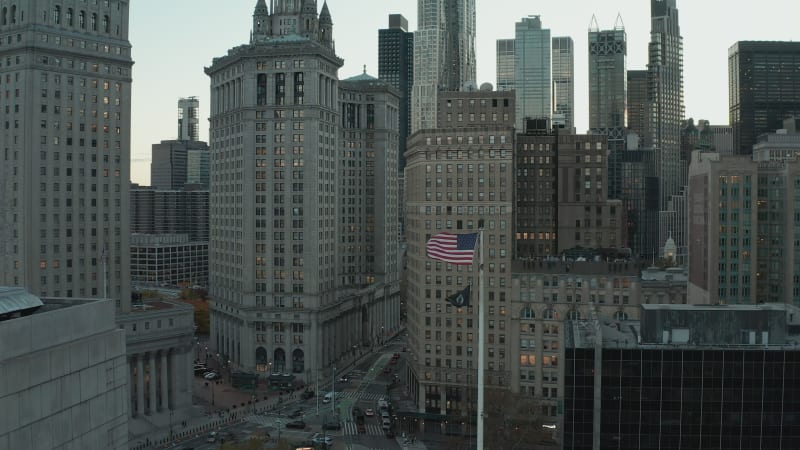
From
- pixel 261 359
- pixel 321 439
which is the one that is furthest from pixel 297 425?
pixel 261 359

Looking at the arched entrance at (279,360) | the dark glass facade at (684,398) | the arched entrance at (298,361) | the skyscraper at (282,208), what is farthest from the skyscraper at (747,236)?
the arched entrance at (279,360)

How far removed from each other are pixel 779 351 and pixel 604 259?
6109 centimetres

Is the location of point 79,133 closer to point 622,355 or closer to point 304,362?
point 304,362

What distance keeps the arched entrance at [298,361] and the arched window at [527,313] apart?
56.1 metres

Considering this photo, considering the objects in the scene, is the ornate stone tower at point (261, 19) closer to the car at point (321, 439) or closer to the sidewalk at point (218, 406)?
the sidewalk at point (218, 406)

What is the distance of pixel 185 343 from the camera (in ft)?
457

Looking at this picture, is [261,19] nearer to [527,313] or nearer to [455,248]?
[527,313]

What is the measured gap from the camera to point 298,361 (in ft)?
554

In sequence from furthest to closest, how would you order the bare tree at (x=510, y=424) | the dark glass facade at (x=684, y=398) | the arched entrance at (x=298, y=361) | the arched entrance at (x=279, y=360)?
the arched entrance at (x=279, y=360)
the arched entrance at (x=298, y=361)
the bare tree at (x=510, y=424)
the dark glass facade at (x=684, y=398)

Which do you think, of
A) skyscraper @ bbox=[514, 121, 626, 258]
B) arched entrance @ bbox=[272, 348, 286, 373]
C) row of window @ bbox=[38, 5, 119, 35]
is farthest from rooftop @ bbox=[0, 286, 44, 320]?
skyscraper @ bbox=[514, 121, 626, 258]

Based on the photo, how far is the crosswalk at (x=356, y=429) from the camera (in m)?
134

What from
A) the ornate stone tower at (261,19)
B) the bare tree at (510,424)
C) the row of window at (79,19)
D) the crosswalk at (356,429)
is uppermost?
the ornate stone tower at (261,19)

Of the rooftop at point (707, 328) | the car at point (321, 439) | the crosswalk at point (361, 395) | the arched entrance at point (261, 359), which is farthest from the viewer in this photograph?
the arched entrance at point (261, 359)

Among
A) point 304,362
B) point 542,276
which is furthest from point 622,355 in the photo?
point 304,362
